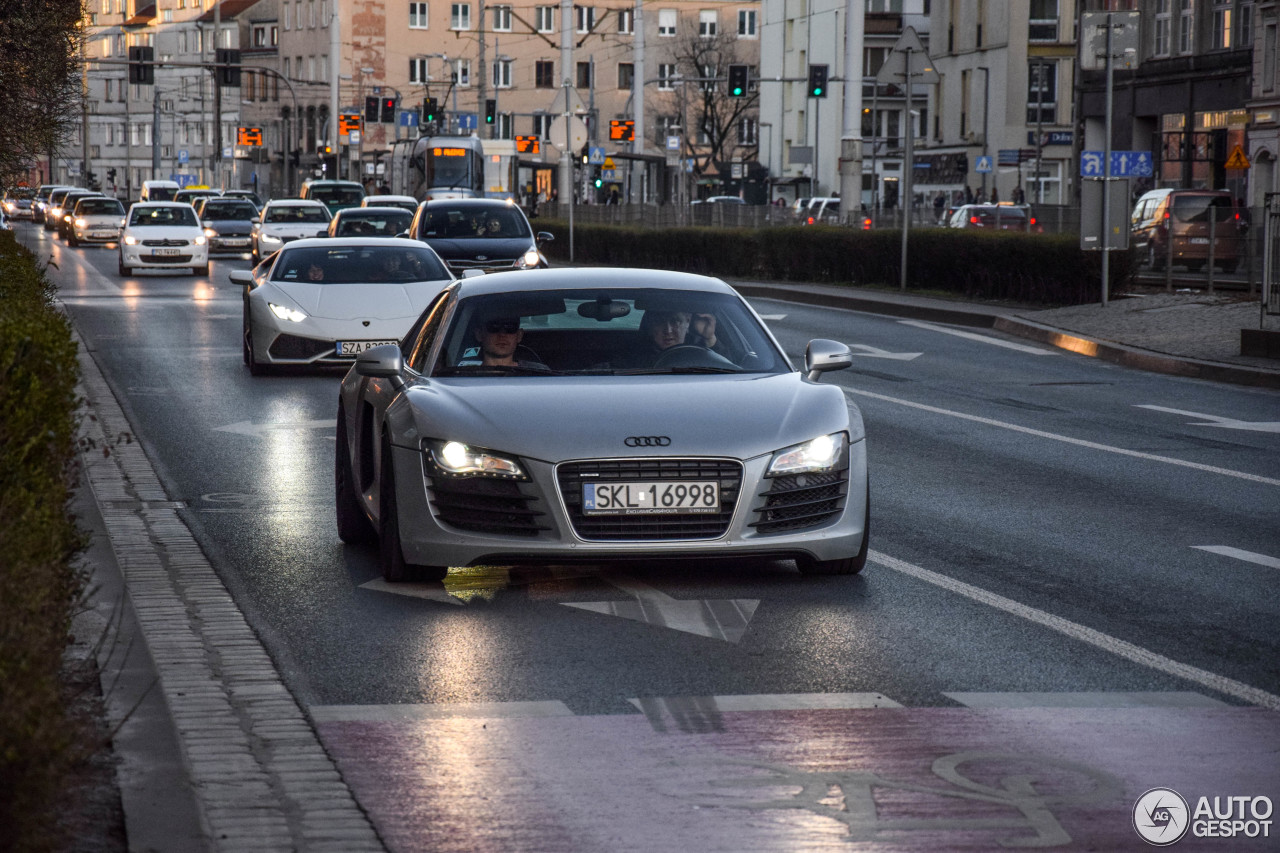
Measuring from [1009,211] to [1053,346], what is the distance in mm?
21789

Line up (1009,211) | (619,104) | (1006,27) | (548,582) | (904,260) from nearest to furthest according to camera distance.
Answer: (548,582), (904,260), (1009,211), (1006,27), (619,104)

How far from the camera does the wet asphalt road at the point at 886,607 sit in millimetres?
6367

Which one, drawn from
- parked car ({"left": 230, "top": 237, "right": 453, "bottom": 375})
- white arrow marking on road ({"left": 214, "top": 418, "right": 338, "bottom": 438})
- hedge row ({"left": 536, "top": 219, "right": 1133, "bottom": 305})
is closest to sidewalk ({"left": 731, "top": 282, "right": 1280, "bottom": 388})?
hedge row ({"left": 536, "top": 219, "right": 1133, "bottom": 305})

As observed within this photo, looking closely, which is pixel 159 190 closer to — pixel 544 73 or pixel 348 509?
pixel 544 73

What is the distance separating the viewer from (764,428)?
325 inches

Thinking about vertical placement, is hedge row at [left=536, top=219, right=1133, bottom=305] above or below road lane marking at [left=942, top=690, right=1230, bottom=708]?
above

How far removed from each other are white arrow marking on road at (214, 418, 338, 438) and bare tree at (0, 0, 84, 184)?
13.7ft

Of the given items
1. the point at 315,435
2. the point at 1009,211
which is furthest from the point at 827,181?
the point at 315,435

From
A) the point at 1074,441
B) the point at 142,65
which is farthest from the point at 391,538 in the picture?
the point at 142,65

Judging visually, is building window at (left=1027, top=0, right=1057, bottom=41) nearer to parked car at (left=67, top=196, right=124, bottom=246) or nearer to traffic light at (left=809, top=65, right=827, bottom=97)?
traffic light at (left=809, top=65, right=827, bottom=97)

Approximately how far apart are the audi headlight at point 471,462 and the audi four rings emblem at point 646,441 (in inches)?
16.6

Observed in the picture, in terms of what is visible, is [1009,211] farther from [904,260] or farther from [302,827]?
[302,827]

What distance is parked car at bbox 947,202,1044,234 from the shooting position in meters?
36.6

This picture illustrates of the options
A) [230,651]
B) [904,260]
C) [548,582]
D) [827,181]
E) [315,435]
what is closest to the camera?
[230,651]
